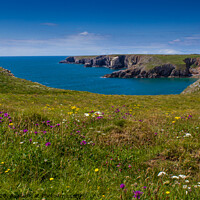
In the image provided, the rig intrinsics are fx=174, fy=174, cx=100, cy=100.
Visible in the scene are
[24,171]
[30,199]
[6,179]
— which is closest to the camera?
[30,199]

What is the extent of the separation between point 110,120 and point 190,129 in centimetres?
369

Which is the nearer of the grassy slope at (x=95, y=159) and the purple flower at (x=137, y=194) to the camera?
the purple flower at (x=137, y=194)

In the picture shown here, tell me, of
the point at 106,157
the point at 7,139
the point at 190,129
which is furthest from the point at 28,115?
the point at 190,129

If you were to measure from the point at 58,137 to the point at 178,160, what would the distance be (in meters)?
4.12

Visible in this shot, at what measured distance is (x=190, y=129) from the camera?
790 cm

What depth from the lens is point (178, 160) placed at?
575 cm

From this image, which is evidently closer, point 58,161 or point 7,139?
point 58,161

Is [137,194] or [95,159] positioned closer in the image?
[137,194]

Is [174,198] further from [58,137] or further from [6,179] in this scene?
[58,137]

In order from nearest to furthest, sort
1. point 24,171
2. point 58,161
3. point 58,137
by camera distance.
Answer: point 24,171
point 58,161
point 58,137

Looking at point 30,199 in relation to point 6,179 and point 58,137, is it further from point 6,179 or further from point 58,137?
point 58,137

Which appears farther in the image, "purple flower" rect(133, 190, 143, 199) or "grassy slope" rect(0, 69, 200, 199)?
"grassy slope" rect(0, 69, 200, 199)

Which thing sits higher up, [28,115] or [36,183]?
[28,115]

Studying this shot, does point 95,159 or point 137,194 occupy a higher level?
point 137,194
